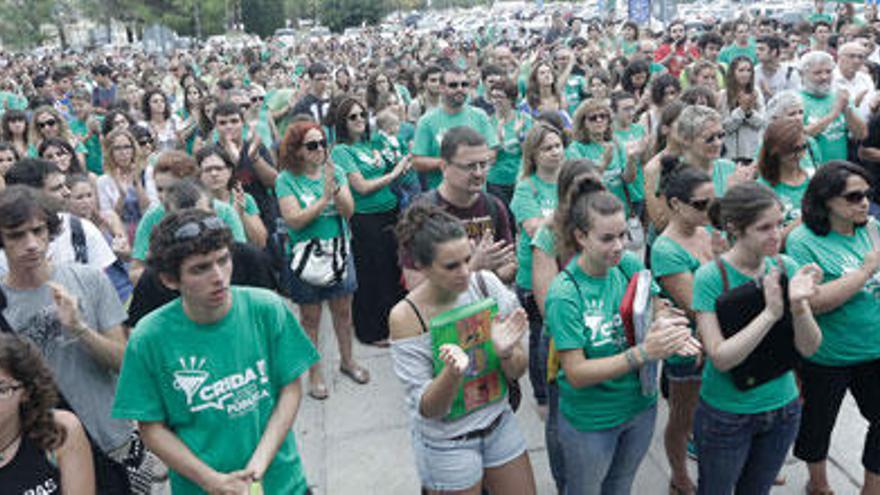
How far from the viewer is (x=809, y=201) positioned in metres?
3.65

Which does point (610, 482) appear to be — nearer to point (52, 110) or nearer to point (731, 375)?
point (731, 375)

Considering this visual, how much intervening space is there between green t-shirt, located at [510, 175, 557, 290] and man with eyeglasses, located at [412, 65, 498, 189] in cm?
165

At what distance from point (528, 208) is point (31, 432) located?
9.67 feet

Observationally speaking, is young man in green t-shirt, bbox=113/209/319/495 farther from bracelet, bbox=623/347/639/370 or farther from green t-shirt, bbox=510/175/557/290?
green t-shirt, bbox=510/175/557/290

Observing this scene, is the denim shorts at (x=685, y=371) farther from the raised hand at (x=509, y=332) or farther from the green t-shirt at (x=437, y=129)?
the green t-shirt at (x=437, y=129)

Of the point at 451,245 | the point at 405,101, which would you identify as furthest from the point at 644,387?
the point at 405,101

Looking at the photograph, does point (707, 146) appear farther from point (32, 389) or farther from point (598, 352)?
point (32, 389)

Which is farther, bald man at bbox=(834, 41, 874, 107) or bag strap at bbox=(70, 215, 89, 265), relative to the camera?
bald man at bbox=(834, 41, 874, 107)

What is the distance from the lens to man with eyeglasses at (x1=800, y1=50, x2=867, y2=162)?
20.9ft

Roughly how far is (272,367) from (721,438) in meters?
1.95

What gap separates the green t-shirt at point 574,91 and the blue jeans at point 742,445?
7.48 meters

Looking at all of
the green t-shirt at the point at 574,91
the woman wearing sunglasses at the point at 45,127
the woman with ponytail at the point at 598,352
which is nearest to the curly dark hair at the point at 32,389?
the woman with ponytail at the point at 598,352

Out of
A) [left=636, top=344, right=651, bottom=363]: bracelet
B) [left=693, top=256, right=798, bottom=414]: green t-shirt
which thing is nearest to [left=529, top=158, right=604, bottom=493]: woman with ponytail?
[left=693, top=256, right=798, bottom=414]: green t-shirt

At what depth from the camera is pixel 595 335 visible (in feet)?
10.1
